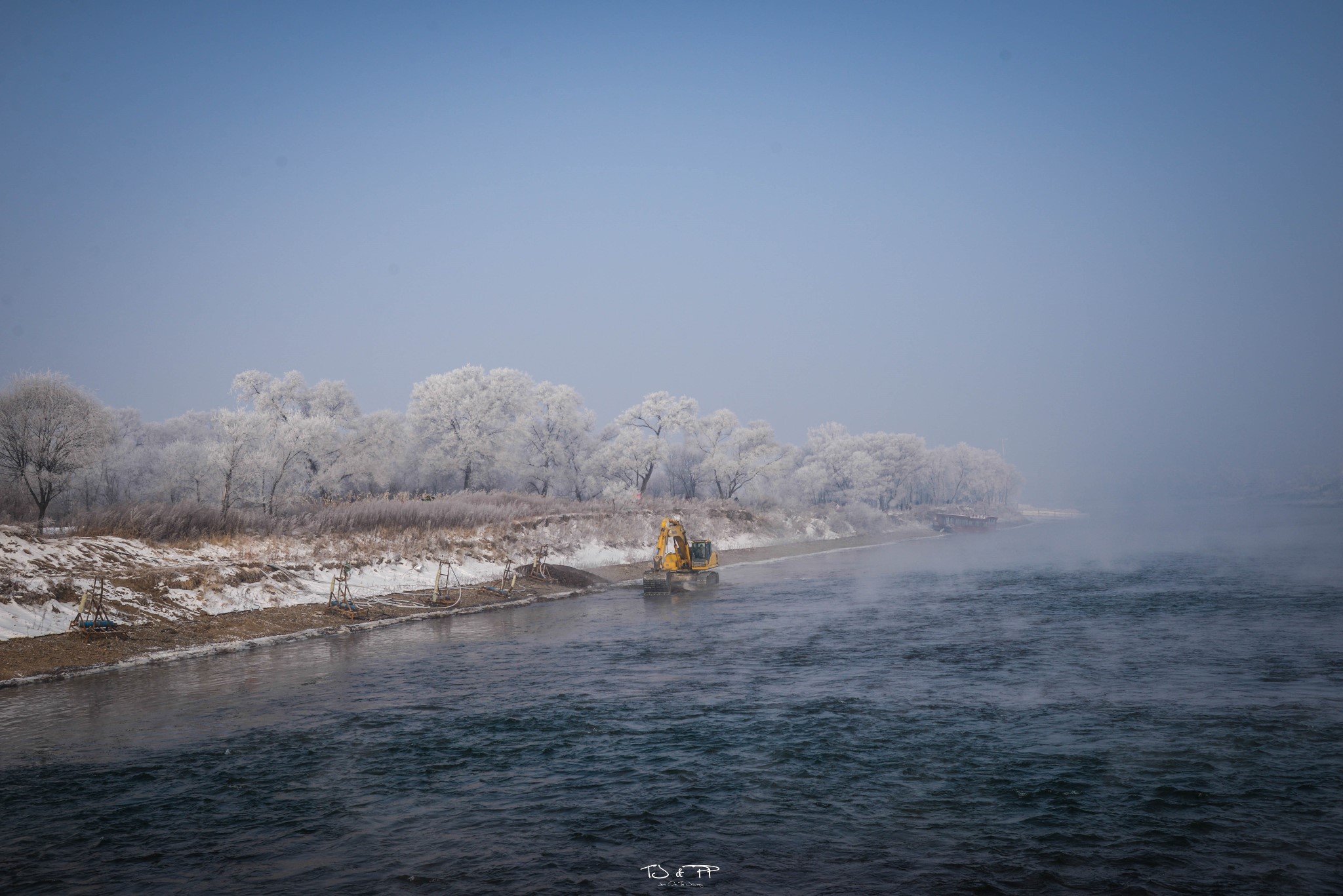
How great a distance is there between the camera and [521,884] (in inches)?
416

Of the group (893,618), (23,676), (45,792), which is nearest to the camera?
(45,792)

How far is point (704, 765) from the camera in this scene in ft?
51.3

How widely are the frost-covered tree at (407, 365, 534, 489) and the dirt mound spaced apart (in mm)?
40723

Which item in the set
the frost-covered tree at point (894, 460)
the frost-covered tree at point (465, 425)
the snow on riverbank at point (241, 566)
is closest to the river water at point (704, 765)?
the snow on riverbank at point (241, 566)

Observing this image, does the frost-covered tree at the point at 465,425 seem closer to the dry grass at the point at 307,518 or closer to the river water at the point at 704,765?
the dry grass at the point at 307,518

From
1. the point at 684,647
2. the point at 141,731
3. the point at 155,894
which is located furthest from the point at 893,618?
the point at 155,894

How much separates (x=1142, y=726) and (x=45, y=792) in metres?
20.9

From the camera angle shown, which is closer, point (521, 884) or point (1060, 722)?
point (521, 884)

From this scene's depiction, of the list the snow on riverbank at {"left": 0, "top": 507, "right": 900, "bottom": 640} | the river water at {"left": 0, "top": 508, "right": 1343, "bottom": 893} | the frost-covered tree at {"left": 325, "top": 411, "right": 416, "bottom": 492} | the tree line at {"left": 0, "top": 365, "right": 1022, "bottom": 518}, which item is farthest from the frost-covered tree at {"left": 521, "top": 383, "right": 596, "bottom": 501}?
the river water at {"left": 0, "top": 508, "right": 1343, "bottom": 893}

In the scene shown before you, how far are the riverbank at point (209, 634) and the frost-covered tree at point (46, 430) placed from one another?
61.7 ft

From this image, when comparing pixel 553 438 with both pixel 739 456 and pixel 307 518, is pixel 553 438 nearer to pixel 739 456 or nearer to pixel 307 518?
pixel 739 456

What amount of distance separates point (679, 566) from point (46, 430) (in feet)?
112

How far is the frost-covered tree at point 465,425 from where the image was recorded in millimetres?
90438

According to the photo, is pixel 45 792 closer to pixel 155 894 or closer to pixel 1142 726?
pixel 155 894
